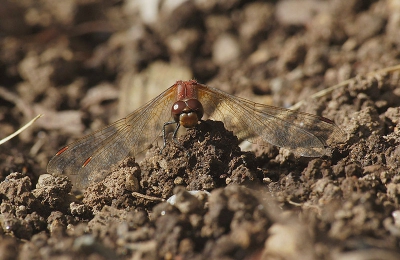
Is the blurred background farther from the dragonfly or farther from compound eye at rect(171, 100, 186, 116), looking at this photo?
compound eye at rect(171, 100, 186, 116)

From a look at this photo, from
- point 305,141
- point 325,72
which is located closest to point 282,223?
point 305,141

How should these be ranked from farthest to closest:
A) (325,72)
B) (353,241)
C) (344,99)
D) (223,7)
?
1. (223,7)
2. (325,72)
3. (344,99)
4. (353,241)

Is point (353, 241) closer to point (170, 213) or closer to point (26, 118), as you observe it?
point (170, 213)

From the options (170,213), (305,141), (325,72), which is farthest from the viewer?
(325,72)

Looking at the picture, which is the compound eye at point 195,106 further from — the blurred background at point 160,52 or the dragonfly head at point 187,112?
the blurred background at point 160,52

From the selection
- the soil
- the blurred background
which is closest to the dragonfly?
the soil

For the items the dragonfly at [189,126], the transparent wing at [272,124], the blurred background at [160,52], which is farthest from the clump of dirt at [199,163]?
the blurred background at [160,52]

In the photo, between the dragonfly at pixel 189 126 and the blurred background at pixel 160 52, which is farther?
the blurred background at pixel 160 52
